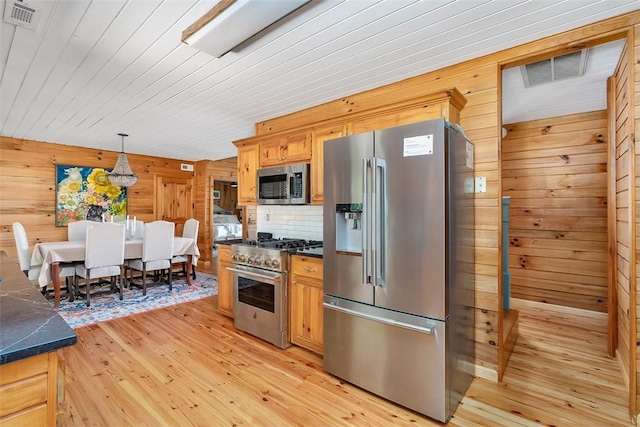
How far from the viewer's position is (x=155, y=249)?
472 cm

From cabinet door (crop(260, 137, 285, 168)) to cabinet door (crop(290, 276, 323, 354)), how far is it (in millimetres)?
1335

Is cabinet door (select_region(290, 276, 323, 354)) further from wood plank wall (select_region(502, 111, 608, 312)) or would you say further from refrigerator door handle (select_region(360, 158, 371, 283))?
wood plank wall (select_region(502, 111, 608, 312))

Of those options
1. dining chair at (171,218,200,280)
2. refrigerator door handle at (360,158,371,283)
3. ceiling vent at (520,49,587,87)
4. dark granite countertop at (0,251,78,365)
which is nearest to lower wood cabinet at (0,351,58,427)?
dark granite countertop at (0,251,78,365)

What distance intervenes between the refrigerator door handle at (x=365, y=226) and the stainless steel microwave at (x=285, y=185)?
1124 mm

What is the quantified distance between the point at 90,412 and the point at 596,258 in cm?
499

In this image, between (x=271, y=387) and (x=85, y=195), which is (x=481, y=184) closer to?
(x=271, y=387)

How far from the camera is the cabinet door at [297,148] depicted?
122 inches

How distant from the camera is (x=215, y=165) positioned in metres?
7.34

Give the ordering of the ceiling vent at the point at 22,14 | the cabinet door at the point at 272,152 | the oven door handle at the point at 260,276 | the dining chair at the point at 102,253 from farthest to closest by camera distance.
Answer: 1. the dining chair at the point at 102,253
2. the cabinet door at the point at 272,152
3. the oven door handle at the point at 260,276
4. the ceiling vent at the point at 22,14

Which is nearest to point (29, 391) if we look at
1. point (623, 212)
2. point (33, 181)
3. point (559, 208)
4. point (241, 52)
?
point (241, 52)

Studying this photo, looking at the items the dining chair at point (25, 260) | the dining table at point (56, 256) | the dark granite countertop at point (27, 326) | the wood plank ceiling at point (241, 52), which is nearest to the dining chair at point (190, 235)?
the dining table at point (56, 256)

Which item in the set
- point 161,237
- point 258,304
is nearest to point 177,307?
point 161,237

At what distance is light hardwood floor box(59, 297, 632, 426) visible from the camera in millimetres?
1889

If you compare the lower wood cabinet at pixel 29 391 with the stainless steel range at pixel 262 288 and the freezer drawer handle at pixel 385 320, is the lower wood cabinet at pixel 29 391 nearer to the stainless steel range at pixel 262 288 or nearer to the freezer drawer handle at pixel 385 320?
the freezer drawer handle at pixel 385 320
